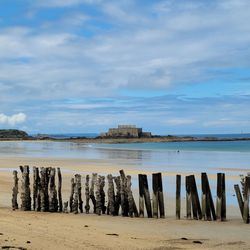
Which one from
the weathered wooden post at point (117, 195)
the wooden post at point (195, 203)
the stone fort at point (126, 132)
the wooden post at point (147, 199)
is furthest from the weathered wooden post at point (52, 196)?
the stone fort at point (126, 132)

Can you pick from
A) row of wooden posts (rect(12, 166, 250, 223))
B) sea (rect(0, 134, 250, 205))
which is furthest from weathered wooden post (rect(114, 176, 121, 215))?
sea (rect(0, 134, 250, 205))

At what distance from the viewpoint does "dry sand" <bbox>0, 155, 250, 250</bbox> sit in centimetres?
844

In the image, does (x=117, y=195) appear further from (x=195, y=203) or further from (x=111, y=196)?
(x=195, y=203)

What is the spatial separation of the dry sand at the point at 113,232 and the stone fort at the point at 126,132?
99.4 meters

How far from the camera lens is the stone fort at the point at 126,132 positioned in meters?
113

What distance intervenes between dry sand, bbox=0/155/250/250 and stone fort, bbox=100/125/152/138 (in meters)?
99.4

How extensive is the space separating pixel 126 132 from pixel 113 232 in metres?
105

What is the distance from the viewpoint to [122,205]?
40.0 ft

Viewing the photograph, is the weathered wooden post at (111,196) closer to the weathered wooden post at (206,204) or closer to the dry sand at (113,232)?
the dry sand at (113,232)

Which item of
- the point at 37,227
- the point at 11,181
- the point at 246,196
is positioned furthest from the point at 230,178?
the point at 37,227

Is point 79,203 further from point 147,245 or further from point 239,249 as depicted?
point 239,249

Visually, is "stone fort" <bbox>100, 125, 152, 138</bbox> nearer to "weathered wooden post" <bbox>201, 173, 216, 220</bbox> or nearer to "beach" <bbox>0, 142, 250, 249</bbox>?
"weathered wooden post" <bbox>201, 173, 216, 220</bbox>

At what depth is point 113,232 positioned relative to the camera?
32.0ft

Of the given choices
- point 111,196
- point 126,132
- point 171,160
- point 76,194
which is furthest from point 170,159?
point 126,132
